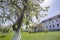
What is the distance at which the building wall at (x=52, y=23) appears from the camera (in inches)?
124

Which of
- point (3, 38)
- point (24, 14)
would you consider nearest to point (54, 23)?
point (24, 14)

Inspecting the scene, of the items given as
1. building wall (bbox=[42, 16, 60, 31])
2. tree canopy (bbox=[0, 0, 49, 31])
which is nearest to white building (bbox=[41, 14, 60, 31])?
building wall (bbox=[42, 16, 60, 31])

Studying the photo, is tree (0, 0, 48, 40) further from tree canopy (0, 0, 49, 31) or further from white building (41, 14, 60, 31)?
white building (41, 14, 60, 31)

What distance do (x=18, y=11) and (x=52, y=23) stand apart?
26.4 inches

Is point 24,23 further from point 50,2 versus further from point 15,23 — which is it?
point 50,2

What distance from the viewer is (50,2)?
3.24 m

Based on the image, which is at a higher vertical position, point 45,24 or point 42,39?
point 45,24

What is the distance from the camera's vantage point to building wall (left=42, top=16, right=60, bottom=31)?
10.3ft

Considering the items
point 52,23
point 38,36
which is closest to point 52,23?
point 52,23

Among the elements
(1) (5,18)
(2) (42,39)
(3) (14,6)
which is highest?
(3) (14,6)

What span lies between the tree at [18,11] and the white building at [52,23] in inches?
9.1

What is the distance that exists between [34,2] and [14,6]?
1.24 feet

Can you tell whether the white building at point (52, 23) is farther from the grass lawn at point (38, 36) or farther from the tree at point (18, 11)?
the tree at point (18, 11)

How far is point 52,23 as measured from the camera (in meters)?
3.18
